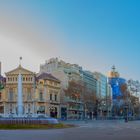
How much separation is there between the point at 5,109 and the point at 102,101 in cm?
4394

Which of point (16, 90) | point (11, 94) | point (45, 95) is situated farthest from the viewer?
point (11, 94)

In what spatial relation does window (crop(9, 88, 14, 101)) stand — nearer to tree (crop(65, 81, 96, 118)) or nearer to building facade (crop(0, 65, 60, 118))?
building facade (crop(0, 65, 60, 118))

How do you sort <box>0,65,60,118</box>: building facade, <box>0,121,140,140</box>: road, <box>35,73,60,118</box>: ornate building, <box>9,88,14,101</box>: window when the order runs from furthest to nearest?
<box>9,88,14,101</box>: window
<box>35,73,60,118</box>: ornate building
<box>0,65,60,118</box>: building facade
<box>0,121,140,140</box>: road

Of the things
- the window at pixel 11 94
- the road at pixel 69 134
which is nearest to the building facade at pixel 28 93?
the window at pixel 11 94

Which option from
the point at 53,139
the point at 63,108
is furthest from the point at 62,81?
the point at 53,139

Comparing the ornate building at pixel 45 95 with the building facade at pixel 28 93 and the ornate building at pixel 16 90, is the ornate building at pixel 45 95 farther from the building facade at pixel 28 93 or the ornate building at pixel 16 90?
the ornate building at pixel 16 90

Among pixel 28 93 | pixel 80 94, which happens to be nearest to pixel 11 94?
pixel 28 93

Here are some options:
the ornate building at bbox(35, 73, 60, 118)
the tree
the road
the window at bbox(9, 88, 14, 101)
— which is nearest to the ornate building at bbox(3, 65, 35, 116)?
the window at bbox(9, 88, 14, 101)

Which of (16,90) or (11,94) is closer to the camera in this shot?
(16,90)

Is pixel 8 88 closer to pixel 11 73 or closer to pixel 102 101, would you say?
pixel 11 73

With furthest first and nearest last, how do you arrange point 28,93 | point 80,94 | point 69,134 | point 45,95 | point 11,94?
1. point 80,94
2. point 11,94
3. point 45,95
4. point 28,93
5. point 69,134

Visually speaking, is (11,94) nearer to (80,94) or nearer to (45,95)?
(45,95)

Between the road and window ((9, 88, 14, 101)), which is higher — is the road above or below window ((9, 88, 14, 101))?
below

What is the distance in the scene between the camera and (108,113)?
167 metres
